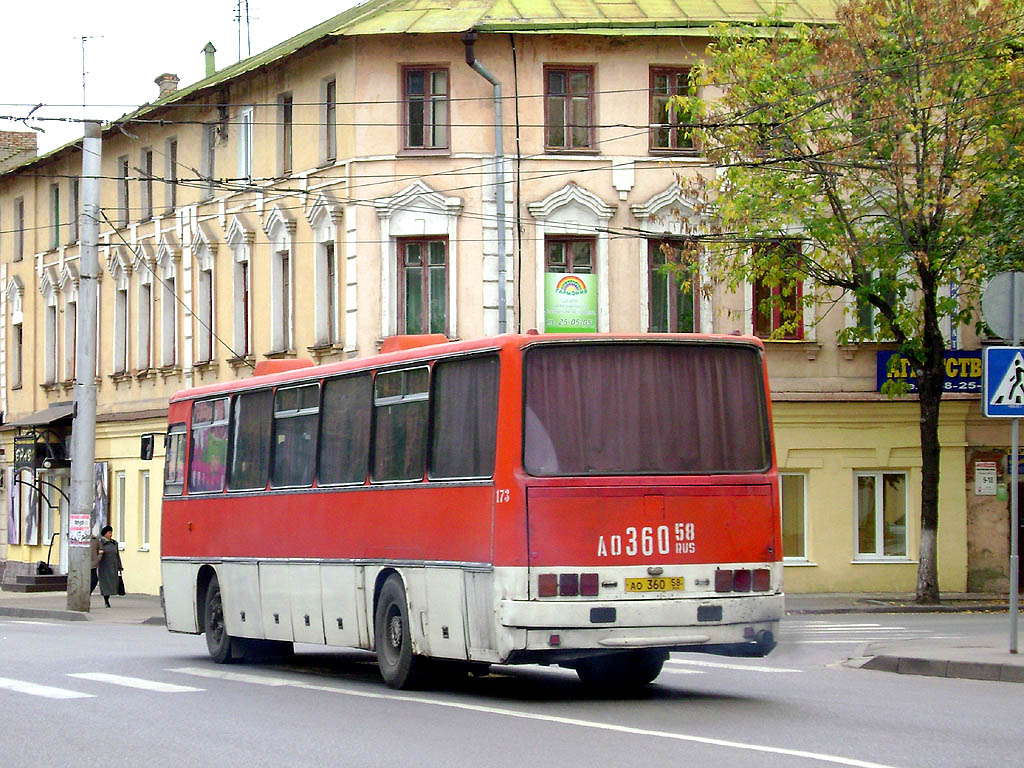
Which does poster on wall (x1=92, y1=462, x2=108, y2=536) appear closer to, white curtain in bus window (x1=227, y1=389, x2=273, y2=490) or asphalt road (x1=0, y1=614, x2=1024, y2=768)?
asphalt road (x1=0, y1=614, x2=1024, y2=768)

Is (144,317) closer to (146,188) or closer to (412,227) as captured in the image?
(146,188)

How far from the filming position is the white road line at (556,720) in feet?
34.8

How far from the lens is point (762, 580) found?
47.9ft

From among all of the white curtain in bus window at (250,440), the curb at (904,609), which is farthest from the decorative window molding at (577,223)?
the white curtain in bus window at (250,440)

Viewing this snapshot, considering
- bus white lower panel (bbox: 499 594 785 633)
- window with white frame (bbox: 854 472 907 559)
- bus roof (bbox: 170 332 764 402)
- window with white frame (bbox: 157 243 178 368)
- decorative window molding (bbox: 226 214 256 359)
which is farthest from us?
window with white frame (bbox: 157 243 178 368)

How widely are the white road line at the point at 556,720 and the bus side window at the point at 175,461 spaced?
3367mm

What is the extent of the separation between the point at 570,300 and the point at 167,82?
18642mm

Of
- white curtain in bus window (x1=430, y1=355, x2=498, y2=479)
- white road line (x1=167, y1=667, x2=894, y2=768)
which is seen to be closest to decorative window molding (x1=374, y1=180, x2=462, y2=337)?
white road line (x1=167, y1=667, x2=894, y2=768)

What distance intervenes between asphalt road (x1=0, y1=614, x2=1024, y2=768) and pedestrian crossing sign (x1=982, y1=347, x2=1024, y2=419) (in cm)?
269

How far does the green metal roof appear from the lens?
3447cm

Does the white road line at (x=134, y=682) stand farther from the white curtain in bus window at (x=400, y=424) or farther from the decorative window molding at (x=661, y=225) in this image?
the decorative window molding at (x=661, y=225)

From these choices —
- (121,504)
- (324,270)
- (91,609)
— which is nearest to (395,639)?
(324,270)

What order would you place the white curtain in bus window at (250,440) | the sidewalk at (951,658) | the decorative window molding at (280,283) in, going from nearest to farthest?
the sidewalk at (951,658), the white curtain in bus window at (250,440), the decorative window molding at (280,283)

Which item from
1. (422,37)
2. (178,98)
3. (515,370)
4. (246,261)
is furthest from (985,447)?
(515,370)
